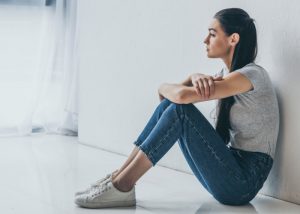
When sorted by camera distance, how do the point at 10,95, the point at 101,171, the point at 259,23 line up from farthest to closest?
the point at 10,95 < the point at 101,171 < the point at 259,23

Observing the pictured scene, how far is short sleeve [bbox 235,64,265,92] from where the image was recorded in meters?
2.50

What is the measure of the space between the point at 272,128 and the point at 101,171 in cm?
104

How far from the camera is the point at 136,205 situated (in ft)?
8.39

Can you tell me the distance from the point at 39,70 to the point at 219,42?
6.69 ft

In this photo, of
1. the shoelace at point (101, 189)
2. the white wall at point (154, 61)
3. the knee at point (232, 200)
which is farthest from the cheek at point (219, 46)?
the shoelace at point (101, 189)

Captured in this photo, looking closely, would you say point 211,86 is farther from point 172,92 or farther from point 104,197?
point 104,197

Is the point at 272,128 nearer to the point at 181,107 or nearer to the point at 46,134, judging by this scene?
the point at 181,107

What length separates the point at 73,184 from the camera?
2.92 metres

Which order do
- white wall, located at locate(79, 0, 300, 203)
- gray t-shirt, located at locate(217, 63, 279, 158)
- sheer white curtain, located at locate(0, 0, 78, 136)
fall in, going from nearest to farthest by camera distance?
gray t-shirt, located at locate(217, 63, 279, 158)
white wall, located at locate(79, 0, 300, 203)
sheer white curtain, located at locate(0, 0, 78, 136)

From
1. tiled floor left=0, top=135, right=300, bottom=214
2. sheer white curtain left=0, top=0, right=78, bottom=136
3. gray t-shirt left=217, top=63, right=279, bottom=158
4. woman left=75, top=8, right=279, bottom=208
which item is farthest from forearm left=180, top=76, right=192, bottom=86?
sheer white curtain left=0, top=0, right=78, bottom=136

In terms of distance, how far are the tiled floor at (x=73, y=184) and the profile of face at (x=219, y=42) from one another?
0.64m

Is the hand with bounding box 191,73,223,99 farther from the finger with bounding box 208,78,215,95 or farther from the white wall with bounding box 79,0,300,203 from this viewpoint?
the white wall with bounding box 79,0,300,203

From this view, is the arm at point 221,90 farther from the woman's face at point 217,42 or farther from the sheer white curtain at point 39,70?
the sheer white curtain at point 39,70

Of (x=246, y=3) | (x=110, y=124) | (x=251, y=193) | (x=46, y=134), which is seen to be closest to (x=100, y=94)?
(x=110, y=124)
